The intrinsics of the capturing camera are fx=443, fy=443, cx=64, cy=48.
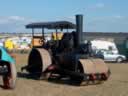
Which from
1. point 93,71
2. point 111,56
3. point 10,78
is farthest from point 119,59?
point 10,78

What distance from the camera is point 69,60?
53.4 ft

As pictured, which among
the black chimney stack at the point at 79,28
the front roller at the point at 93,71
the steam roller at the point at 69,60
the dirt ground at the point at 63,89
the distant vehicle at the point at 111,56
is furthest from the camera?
the distant vehicle at the point at 111,56

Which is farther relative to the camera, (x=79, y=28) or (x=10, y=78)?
(x=79, y=28)

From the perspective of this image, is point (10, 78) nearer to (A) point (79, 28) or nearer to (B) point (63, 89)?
(B) point (63, 89)

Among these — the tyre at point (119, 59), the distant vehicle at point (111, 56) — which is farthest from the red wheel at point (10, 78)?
the tyre at point (119, 59)

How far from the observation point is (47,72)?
16.9 metres

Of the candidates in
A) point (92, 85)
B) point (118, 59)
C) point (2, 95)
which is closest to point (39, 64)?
point (92, 85)

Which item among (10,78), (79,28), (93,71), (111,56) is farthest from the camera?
(111,56)

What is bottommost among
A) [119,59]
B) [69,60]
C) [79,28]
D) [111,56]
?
[119,59]

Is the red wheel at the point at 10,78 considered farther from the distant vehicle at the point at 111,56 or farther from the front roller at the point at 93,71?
the distant vehicle at the point at 111,56

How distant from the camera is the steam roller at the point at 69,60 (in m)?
15.4

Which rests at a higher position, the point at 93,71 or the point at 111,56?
the point at 93,71

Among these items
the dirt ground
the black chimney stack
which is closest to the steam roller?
the black chimney stack

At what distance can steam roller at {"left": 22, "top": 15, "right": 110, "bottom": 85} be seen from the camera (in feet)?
50.5
